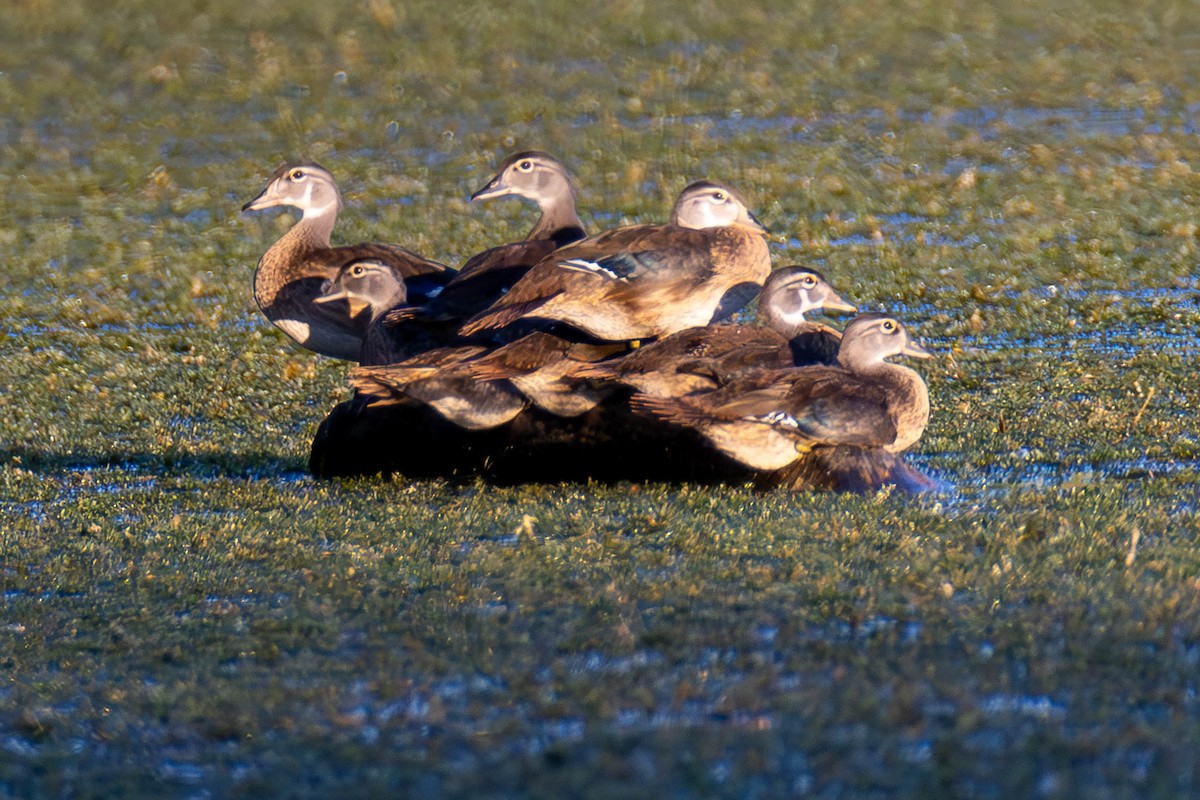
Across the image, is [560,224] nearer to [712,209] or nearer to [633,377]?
[712,209]

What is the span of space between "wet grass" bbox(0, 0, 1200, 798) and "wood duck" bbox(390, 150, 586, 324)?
3.92ft

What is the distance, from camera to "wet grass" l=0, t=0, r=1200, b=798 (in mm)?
4953

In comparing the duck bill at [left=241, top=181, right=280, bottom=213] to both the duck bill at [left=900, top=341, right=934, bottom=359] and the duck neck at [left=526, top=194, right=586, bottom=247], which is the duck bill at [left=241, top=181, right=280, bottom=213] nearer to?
the duck neck at [left=526, top=194, right=586, bottom=247]

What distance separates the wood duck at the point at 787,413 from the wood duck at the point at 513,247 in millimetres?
1896

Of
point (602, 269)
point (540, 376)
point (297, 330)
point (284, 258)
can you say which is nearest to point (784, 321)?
point (602, 269)

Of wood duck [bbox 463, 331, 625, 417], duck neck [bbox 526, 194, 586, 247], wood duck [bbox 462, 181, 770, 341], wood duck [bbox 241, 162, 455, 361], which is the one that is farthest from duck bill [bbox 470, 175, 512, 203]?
wood duck [bbox 463, 331, 625, 417]

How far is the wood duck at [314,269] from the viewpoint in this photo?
35.1ft

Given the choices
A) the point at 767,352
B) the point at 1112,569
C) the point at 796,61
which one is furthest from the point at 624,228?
the point at 796,61

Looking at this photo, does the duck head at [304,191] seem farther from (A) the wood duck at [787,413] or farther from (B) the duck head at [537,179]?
(A) the wood duck at [787,413]

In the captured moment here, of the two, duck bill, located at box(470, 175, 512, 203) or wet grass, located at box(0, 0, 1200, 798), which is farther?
duck bill, located at box(470, 175, 512, 203)

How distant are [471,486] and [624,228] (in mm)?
2029

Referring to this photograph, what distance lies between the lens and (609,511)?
24.3 feet

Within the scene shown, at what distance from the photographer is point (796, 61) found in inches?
798

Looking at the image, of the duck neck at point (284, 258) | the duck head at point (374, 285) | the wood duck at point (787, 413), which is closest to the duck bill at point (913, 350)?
the wood duck at point (787, 413)
